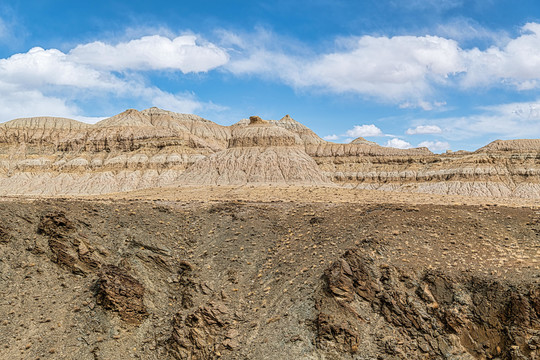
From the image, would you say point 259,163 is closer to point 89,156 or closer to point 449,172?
point 449,172

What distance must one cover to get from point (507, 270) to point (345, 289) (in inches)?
200

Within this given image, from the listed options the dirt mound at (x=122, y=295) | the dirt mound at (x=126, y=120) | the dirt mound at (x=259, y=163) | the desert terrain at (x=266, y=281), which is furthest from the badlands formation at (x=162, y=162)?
the dirt mound at (x=122, y=295)

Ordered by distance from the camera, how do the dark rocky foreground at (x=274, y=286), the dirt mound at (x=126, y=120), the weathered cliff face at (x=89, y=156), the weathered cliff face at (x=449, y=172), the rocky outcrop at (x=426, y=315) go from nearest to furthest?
the rocky outcrop at (x=426, y=315), the dark rocky foreground at (x=274, y=286), the weathered cliff face at (x=449, y=172), the weathered cliff face at (x=89, y=156), the dirt mound at (x=126, y=120)

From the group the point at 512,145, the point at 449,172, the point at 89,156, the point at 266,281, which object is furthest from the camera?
the point at 89,156

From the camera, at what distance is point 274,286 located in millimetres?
16141

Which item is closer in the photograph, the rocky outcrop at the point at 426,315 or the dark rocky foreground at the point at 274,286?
the rocky outcrop at the point at 426,315

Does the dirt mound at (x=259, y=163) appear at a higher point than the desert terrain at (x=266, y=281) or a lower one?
higher

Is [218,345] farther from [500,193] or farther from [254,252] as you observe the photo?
[500,193]

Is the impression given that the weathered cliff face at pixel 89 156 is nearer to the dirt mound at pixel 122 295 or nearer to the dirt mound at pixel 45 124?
the dirt mound at pixel 45 124

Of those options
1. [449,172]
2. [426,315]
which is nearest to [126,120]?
[449,172]

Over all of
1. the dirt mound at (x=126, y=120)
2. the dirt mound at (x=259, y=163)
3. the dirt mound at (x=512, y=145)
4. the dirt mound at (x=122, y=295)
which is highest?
the dirt mound at (x=126, y=120)

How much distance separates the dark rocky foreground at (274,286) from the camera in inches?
517

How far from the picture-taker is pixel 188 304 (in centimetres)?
1598

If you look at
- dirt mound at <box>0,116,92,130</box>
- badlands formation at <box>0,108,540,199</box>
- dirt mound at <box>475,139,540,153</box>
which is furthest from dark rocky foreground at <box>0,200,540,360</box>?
dirt mound at <box>0,116,92,130</box>
